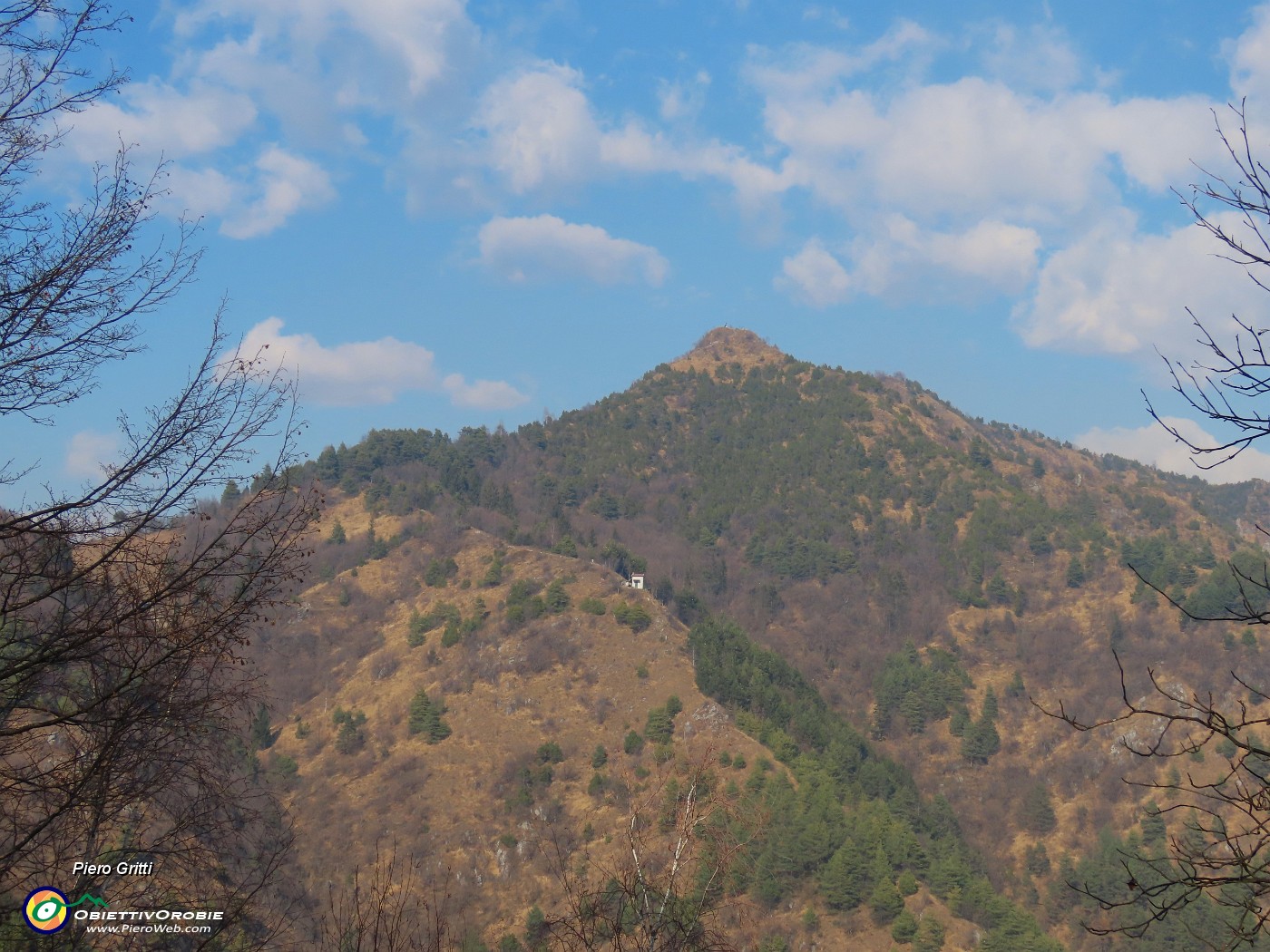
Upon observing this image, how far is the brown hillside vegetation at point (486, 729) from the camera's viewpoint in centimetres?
4866

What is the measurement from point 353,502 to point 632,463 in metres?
40.4

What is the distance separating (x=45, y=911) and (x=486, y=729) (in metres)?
57.6

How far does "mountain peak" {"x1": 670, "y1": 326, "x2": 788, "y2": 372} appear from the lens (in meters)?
147

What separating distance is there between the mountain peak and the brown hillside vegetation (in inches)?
2816

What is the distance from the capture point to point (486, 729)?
6150 centimetres

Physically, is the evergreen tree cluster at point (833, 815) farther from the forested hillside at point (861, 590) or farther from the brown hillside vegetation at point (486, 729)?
the brown hillside vegetation at point (486, 729)

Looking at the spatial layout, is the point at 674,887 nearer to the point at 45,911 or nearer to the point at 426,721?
the point at 45,911

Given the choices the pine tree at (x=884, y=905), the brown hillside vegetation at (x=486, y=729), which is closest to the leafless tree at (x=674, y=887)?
the brown hillside vegetation at (x=486, y=729)

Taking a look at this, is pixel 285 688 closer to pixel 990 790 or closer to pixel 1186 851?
pixel 990 790

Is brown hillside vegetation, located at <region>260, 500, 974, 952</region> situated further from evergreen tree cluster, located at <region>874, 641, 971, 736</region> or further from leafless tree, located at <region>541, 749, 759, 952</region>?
leafless tree, located at <region>541, 749, 759, 952</region>

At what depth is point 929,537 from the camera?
340 feet

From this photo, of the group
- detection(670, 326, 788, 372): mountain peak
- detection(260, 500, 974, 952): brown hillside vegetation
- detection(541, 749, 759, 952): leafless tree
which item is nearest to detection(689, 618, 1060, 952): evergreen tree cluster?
detection(260, 500, 974, 952): brown hillside vegetation

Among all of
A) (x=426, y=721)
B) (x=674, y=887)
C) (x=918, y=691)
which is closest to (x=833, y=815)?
(x=426, y=721)

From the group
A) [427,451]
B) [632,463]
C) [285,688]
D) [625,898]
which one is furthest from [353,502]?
[625,898]
